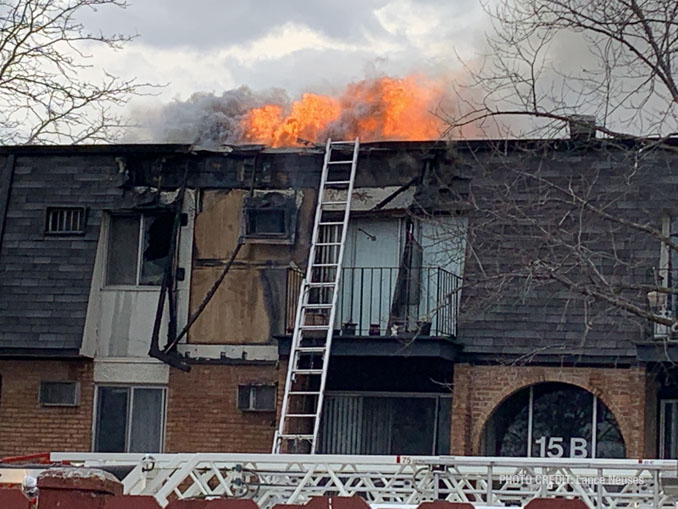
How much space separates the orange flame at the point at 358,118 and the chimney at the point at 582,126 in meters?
3.72

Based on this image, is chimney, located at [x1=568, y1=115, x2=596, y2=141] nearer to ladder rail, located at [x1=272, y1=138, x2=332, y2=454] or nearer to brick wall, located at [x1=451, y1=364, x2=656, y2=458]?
brick wall, located at [x1=451, y1=364, x2=656, y2=458]

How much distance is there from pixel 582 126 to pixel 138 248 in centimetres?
843

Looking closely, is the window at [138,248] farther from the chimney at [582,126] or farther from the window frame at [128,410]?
the chimney at [582,126]

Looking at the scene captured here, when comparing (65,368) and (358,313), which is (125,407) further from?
(358,313)

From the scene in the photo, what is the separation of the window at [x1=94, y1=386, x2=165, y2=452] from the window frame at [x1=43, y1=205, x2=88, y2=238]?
2.23m

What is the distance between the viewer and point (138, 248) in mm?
19375

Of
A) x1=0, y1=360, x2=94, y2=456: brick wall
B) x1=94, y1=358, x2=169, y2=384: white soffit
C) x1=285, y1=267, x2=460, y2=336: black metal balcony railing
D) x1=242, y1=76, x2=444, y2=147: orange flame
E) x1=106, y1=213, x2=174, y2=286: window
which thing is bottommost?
x1=0, y1=360, x2=94, y2=456: brick wall

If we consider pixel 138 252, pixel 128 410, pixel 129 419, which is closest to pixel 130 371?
pixel 128 410

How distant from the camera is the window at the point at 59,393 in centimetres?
1892

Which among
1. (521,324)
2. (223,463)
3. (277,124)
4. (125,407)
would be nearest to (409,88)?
(277,124)

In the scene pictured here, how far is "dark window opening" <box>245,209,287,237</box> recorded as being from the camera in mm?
18703

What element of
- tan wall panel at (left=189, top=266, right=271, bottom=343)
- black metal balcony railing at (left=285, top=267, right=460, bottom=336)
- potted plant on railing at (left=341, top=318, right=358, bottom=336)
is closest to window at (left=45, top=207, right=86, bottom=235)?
tan wall panel at (left=189, top=266, right=271, bottom=343)

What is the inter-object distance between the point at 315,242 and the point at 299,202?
0.90 meters

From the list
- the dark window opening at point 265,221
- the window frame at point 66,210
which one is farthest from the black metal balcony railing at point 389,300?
the window frame at point 66,210
